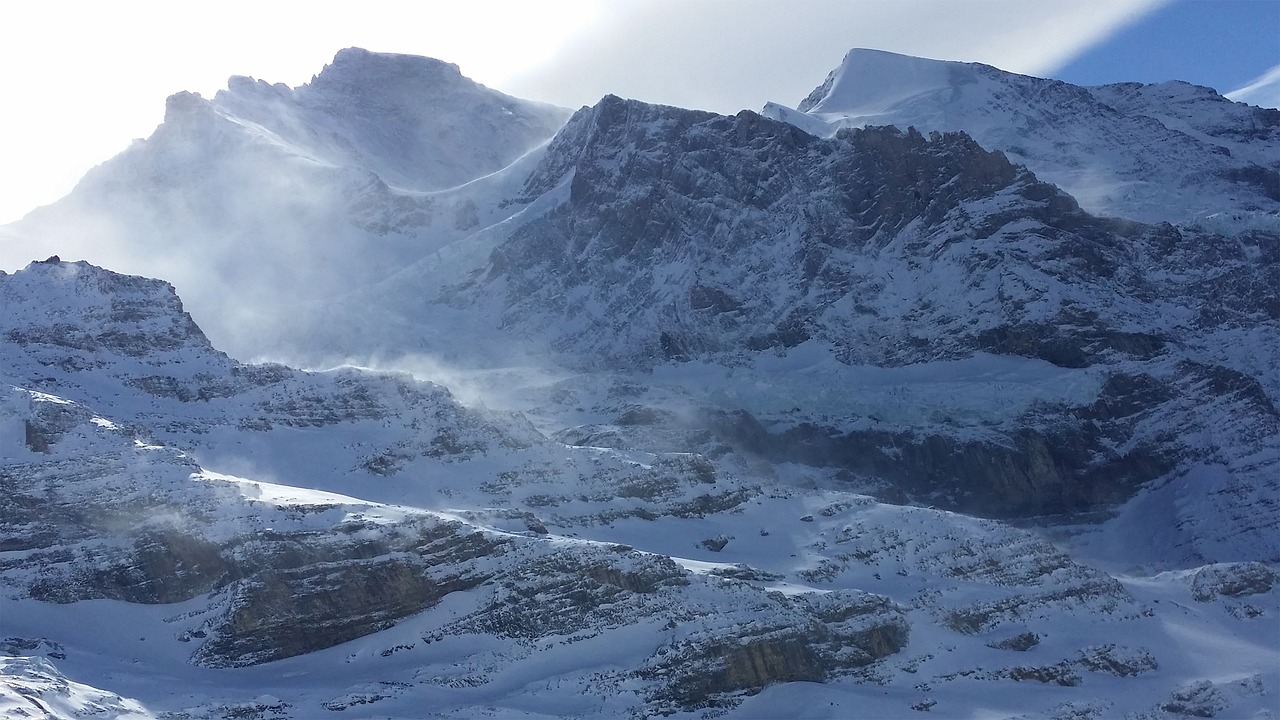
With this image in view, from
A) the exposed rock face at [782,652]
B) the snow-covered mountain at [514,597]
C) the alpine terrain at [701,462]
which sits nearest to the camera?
the exposed rock face at [782,652]

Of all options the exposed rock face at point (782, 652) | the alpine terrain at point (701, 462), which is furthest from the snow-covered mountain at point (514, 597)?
the alpine terrain at point (701, 462)

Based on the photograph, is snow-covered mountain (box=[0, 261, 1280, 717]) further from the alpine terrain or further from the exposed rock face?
Result: the alpine terrain

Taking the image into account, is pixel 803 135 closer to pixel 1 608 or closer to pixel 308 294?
pixel 308 294

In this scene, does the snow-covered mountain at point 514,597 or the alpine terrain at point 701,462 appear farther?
the alpine terrain at point 701,462

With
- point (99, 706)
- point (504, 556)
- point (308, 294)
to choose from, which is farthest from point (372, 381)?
point (308, 294)

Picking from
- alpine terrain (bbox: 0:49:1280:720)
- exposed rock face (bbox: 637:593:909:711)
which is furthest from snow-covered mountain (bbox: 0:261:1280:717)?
alpine terrain (bbox: 0:49:1280:720)

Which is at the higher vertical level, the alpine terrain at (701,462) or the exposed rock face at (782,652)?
the alpine terrain at (701,462)

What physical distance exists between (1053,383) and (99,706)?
3756 inches

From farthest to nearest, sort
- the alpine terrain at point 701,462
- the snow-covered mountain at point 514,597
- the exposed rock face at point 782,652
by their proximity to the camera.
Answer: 1. the alpine terrain at point 701,462
2. the snow-covered mountain at point 514,597
3. the exposed rock face at point 782,652

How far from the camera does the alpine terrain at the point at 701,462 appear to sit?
82.1 metres

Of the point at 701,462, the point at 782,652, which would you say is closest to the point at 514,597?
the point at 782,652

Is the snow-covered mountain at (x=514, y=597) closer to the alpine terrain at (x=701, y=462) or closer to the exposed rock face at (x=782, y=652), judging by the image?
the exposed rock face at (x=782, y=652)

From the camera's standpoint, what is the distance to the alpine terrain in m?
82.1

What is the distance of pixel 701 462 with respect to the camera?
4215 inches
